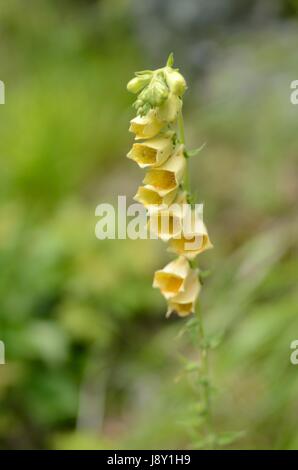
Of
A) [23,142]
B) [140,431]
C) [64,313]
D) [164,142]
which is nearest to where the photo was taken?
[164,142]

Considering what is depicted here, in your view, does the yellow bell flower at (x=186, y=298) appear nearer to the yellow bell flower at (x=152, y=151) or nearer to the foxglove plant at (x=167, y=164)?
the foxglove plant at (x=167, y=164)

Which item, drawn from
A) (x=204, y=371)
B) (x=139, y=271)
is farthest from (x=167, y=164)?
(x=139, y=271)

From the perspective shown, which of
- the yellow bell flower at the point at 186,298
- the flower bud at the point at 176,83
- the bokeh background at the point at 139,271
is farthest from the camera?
the bokeh background at the point at 139,271

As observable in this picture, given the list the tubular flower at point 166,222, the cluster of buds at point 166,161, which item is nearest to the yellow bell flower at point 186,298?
the cluster of buds at point 166,161

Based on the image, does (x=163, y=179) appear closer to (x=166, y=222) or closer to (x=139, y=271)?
(x=166, y=222)

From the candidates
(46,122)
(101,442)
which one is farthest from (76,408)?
(46,122)

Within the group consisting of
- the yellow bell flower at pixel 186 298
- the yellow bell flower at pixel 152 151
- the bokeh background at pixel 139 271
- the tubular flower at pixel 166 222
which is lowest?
the yellow bell flower at pixel 186 298

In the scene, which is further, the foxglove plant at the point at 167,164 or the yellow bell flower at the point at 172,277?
the yellow bell flower at the point at 172,277

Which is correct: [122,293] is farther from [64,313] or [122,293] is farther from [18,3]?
[18,3]
